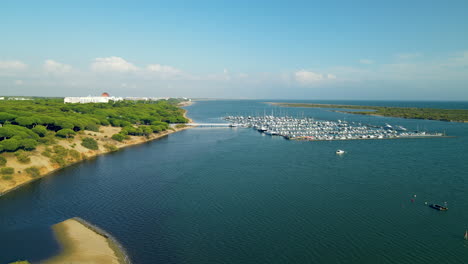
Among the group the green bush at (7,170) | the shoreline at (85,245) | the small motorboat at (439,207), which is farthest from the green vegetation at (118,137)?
the small motorboat at (439,207)

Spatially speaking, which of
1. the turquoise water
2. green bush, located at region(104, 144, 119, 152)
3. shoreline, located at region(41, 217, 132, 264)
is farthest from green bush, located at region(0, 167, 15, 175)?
green bush, located at region(104, 144, 119, 152)

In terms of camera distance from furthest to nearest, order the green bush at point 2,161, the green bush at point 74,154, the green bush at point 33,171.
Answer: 1. the green bush at point 74,154
2. the green bush at point 33,171
3. the green bush at point 2,161

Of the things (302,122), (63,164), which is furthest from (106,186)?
(302,122)

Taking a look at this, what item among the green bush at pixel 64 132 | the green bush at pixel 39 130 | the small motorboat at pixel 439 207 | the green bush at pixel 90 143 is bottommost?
the small motorboat at pixel 439 207

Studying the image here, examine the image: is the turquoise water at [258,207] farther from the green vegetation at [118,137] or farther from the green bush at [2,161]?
the green vegetation at [118,137]

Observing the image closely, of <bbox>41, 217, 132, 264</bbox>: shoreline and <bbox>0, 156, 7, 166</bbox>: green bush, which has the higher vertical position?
<bbox>0, 156, 7, 166</bbox>: green bush

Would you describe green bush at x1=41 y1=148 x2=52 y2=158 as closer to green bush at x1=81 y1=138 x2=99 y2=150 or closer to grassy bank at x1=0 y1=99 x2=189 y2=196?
grassy bank at x1=0 y1=99 x2=189 y2=196
